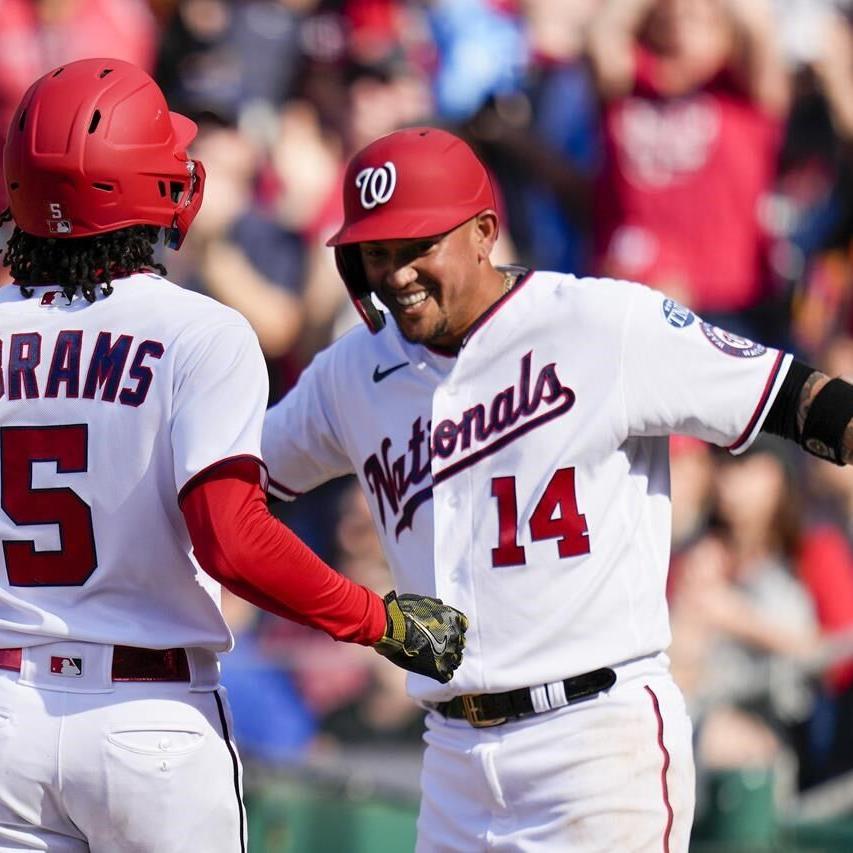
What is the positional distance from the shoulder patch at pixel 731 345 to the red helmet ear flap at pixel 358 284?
2.48ft

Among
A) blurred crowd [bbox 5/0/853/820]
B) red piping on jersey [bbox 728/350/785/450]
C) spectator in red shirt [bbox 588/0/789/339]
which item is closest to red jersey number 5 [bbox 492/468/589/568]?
red piping on jersey [bbox 728/350/785/450]

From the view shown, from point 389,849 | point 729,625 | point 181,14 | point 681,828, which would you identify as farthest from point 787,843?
point 181,14

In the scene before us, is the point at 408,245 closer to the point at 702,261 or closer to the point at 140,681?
the point at 140,681

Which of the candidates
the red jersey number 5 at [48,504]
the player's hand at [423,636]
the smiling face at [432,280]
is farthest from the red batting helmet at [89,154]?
the player's hand at [423,636]

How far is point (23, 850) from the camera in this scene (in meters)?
3.10

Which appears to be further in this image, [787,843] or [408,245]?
[787,843]

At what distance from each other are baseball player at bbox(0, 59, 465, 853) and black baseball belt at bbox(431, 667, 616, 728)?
49 cm

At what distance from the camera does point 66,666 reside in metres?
3.10

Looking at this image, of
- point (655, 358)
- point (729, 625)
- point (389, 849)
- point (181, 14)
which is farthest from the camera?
point (181, 14)

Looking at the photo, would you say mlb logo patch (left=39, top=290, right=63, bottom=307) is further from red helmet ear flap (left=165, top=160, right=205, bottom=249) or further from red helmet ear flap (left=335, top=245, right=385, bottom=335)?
red helmet ear flap (left=335, top=245, right=385, bottom=335)

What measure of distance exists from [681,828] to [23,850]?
A: 1.41 meters

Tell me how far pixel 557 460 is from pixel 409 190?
67cm

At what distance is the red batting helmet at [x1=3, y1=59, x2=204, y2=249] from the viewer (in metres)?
3.12

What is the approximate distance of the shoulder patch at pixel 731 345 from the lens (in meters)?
3.64
